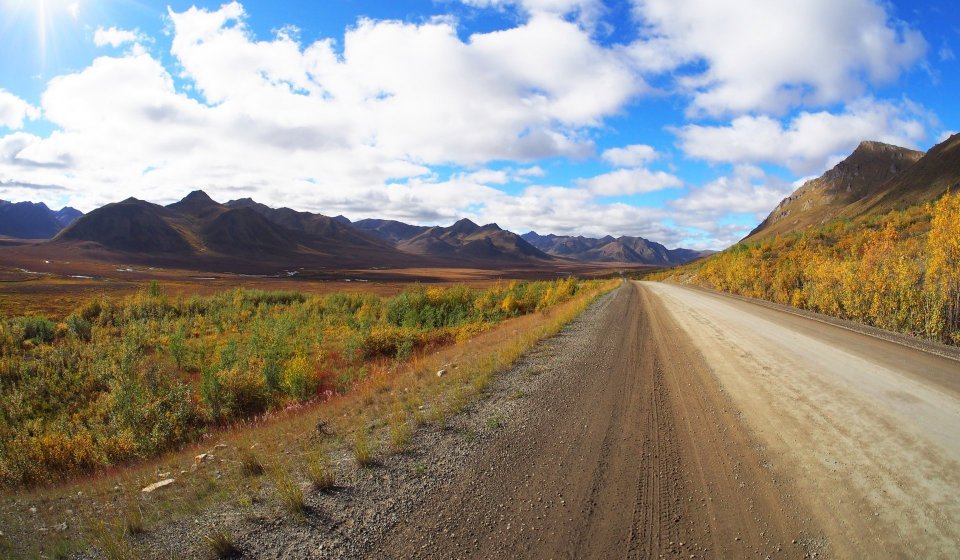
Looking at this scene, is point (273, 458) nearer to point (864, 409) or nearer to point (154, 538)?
point (154, 538)

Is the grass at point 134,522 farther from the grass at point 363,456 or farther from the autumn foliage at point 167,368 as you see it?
the autumn foliage at point 167,368

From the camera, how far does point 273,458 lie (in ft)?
20.6

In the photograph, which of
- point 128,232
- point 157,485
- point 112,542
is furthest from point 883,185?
point 128,232

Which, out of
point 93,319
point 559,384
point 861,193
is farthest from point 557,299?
point 861,193

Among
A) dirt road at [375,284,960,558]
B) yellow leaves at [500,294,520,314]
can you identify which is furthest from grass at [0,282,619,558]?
yellow leaves at [500,294,520,314]

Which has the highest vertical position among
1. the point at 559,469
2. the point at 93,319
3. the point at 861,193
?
the point at 861,193

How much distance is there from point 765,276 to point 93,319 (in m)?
43.9

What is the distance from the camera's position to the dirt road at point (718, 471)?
3650 mm

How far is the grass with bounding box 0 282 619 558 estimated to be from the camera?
4.96 m

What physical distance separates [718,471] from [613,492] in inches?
52.2

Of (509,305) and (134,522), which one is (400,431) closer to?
(134,522)

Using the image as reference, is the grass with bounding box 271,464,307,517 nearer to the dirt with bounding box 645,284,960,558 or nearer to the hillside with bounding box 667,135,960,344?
the dirt with bounding box 645,284,960,558

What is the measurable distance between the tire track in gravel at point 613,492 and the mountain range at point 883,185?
80.1 metres

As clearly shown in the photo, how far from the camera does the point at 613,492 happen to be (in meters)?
4.39
